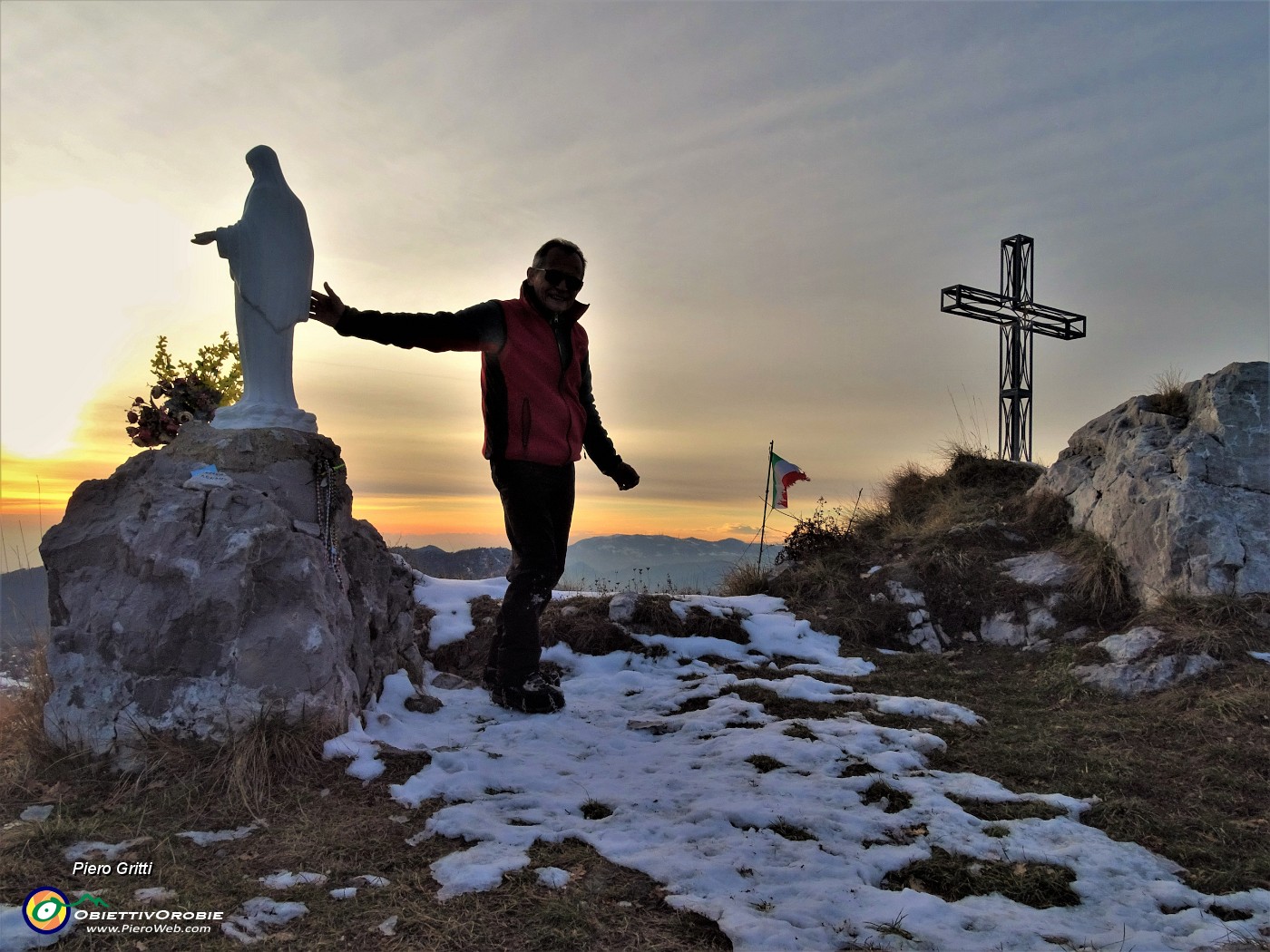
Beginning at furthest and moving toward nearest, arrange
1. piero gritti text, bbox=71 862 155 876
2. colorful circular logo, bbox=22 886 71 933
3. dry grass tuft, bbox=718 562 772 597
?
dry grass tuft, bbox=718 562 772 597
piero gritti text, bbox=71 862 155 876
colorful circular logo, bbox=22 886 71 933

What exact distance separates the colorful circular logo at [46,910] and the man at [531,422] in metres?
2.74

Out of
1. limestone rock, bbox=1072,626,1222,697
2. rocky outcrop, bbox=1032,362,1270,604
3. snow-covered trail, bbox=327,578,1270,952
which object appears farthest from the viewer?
rocky outcrop, bbox=1032,362,1270,604

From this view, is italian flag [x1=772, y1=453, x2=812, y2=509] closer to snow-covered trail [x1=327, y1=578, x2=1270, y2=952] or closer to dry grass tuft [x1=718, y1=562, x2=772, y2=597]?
dry grass tuft [x1=718, y1=562, x2=772, y2=597]

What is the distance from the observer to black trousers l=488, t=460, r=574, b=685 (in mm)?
4863

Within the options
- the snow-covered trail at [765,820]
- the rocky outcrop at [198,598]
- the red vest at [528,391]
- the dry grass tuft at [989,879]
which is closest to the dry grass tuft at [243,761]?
the rocky outcrop at [198,598]

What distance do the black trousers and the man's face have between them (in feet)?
3.42

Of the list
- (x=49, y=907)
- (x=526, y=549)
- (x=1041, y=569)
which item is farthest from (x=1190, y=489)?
(x=49, y=907)

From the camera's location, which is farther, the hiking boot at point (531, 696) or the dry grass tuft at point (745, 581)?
the dry grass tuft at point (745, 581)

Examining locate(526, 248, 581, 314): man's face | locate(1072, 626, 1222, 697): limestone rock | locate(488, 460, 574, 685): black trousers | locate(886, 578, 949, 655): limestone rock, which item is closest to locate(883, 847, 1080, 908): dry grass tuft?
locate(488, 460, 574, 685): black trousers

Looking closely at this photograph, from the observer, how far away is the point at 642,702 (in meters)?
5.43

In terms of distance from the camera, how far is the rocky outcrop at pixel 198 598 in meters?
3.67

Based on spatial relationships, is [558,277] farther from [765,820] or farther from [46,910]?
[46,910]

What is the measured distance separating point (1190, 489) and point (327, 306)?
7389 millimetres

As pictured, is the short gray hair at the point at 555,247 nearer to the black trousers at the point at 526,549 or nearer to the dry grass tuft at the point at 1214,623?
the black trousers at the point at 526,549
